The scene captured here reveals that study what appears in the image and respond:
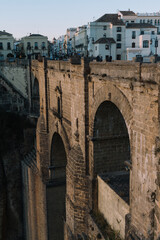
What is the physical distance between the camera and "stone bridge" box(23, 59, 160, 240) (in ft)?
27.1

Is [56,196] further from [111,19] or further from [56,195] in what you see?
[111,19]

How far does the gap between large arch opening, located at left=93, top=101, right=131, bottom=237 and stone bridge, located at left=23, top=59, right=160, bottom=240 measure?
0.13ft

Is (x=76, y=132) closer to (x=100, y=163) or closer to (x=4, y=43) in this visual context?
(x=100, y=163)

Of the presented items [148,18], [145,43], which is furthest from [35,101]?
[148,18]

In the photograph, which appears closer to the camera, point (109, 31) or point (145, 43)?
point (145, 43)

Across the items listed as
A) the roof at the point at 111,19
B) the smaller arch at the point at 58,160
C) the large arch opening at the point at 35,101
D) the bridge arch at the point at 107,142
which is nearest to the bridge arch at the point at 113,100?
the bridge arch at the point at 107,142

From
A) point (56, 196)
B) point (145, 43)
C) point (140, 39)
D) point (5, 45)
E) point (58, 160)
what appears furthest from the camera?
point (5, 45)

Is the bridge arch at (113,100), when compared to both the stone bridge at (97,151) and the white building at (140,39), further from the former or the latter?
Result: the white building at (140,39)

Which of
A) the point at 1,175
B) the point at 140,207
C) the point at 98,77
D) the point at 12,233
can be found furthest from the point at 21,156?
the point at 140,207

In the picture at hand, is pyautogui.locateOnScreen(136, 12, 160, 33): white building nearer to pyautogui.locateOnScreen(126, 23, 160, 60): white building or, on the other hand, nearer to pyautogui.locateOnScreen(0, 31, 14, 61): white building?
pyautogui.locateOnScreen(126, 23, 160, 60): white building

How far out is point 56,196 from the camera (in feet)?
70.5

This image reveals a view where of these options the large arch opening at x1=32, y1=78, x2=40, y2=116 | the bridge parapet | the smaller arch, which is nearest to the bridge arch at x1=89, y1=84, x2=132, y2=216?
the bridge parapet

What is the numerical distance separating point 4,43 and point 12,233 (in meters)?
47.4

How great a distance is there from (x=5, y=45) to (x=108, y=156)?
5824 centimetres
